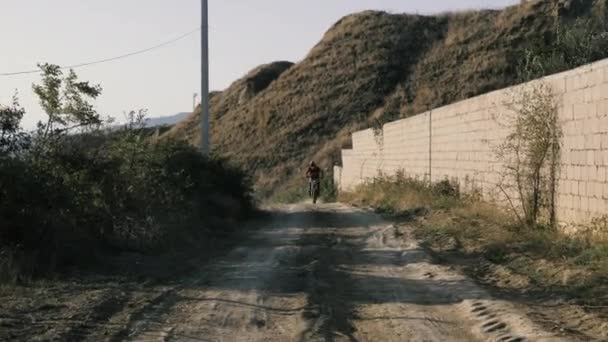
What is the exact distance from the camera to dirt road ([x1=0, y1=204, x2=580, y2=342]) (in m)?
7.80

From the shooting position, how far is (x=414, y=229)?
17516mm

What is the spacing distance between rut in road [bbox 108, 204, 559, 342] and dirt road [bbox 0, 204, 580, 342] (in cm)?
1

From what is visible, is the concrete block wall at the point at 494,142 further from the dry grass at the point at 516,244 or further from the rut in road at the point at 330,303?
the rut in road at the point at 330,303

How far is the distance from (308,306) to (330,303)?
33 cm

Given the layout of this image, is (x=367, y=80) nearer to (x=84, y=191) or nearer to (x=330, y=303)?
(x=84, y=191)

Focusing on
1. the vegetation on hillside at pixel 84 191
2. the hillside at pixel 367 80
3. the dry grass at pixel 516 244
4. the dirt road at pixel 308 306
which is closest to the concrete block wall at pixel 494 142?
the dry grass at pixel 516 244

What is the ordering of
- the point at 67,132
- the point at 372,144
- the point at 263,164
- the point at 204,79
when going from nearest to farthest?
the point at 67,132 → the point at 204,79 → the point at 372,144 → the point at 263,164

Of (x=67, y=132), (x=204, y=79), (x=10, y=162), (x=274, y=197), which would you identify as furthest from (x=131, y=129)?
(x=274, y=197)

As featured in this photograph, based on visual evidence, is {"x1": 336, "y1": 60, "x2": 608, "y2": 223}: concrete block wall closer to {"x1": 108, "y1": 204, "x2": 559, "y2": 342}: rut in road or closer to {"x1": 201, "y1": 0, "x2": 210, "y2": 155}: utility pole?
{"x1": 108, "y1": 204, "x2": 559, "y2": 342}: rut in road

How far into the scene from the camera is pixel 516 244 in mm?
12945

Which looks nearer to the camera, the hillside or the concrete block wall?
the concrete block wall

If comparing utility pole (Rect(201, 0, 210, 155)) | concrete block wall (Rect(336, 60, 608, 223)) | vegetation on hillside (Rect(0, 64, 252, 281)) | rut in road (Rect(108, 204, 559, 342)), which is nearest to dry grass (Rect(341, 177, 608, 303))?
concrete block wall (Rect(336, 60, 608, 223))

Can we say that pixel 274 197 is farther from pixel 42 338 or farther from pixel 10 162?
pixel 42 338

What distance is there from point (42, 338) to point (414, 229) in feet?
36.8
